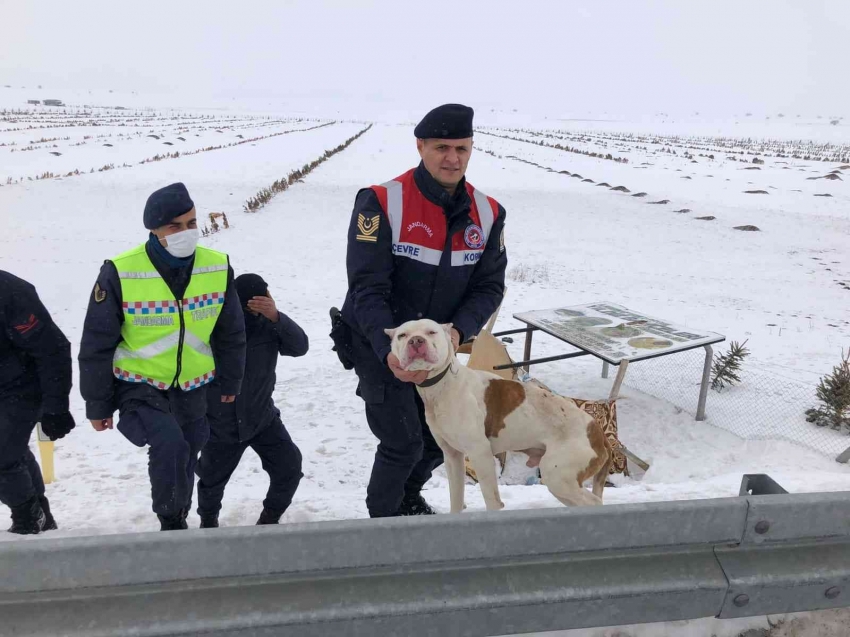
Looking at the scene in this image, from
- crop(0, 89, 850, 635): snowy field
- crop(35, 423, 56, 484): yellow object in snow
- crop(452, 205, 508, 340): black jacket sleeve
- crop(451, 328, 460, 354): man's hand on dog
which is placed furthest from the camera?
crop(0, 89, 850, 635): snowy field

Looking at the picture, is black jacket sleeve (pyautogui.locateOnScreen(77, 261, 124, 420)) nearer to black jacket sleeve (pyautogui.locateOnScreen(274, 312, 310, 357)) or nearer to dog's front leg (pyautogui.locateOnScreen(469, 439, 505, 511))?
black jacket sleeve (pyautogui.locateOnScreen(274, 312, 310, 357))

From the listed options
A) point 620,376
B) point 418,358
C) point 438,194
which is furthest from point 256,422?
point 620,376

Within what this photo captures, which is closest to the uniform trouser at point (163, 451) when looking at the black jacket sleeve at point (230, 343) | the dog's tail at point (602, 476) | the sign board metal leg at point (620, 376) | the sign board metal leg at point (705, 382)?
the black jacket sleeve at point (230, 343)

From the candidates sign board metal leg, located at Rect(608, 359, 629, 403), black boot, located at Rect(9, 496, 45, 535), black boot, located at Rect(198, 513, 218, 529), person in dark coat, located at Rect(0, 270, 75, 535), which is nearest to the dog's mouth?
black boot, located at Rect(198, 513, 218, 529)

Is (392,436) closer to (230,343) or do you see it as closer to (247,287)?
(230,343)

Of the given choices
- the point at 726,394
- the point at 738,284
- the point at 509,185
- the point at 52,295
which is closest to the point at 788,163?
the point at 509,185

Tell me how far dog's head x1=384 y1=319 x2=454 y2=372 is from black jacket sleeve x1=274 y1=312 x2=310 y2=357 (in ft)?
2.64

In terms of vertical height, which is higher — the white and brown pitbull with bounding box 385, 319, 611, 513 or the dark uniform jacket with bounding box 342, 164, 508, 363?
the dark uniform jacket with bounding box 342, 164, 508, 363

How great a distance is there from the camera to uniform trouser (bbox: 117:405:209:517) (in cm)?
267

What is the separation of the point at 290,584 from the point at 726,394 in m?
5.78

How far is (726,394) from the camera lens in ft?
20.2

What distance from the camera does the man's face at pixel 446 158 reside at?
2.85 metres

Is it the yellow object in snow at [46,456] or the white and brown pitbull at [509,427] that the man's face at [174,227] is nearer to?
the white and brown pitbull at [509,427]

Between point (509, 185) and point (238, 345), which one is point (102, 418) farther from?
point (509, 185)
